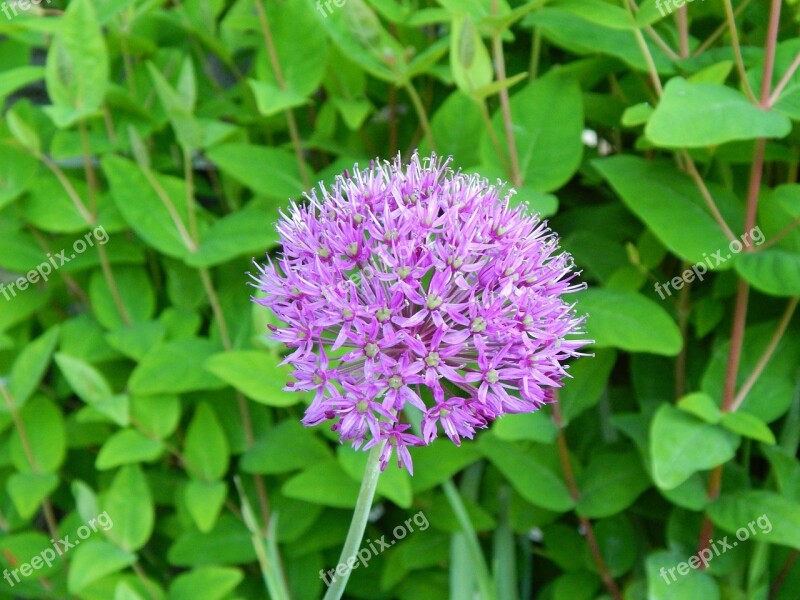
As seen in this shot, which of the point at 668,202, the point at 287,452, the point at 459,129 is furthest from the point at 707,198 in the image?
the point at 287,452

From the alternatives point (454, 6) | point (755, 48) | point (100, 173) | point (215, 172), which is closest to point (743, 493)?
point (755, 48)

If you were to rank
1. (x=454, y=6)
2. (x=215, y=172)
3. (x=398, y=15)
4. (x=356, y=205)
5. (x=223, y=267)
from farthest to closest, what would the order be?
(x=215, y=172) → (x=223, y=267) → (x=398, y=15) → (x=454, y=6) → (x=356, y=205)

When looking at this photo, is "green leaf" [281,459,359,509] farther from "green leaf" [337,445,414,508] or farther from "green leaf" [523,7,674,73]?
"green leaf" [523,7,674,73]

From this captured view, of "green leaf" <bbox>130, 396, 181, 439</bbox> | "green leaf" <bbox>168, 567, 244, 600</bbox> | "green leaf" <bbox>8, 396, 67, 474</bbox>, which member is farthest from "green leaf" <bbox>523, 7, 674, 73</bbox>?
"green leaf" <bbox>8, 396, 67, 474</bbox>

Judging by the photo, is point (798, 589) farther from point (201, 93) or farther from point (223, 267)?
point (201, 93)

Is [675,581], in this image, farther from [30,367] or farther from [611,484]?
[30,367]
